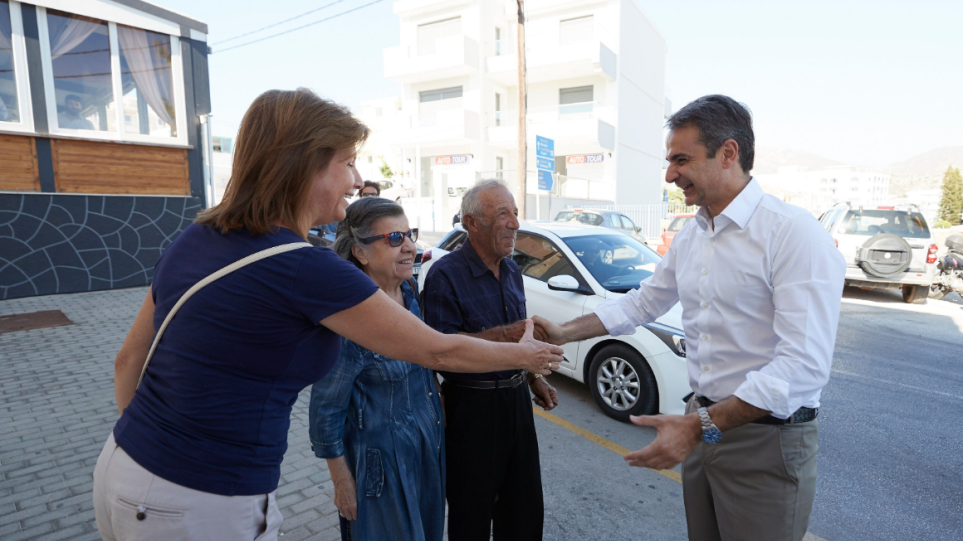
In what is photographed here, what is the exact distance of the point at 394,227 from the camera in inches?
90.6

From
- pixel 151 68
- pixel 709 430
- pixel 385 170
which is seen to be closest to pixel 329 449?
pixel 709 430

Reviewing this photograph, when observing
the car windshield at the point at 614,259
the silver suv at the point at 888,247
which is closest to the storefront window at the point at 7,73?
the car windshield at the point at 614,259

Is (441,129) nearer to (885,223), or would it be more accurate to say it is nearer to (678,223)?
(678,223)

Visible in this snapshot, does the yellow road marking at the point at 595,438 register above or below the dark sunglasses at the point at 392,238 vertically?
below

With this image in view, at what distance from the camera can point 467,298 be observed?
93.4 inches

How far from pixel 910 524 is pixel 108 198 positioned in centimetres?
1114

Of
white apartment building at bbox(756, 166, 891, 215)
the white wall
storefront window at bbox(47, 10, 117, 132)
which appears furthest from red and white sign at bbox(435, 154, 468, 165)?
white apartment building at bbox(756, 166, 891, 215)

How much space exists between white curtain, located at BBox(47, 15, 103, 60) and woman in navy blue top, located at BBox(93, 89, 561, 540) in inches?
398

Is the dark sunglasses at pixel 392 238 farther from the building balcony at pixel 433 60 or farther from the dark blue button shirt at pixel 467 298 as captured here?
the building balcony at pixel 433 60

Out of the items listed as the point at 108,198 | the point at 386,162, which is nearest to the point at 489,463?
the point at 108,198

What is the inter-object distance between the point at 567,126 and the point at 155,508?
27.3 metres

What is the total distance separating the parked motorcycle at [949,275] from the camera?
34.6ft

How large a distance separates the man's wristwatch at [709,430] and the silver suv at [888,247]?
10.7 metres

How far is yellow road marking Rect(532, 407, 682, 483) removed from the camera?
374 cm
